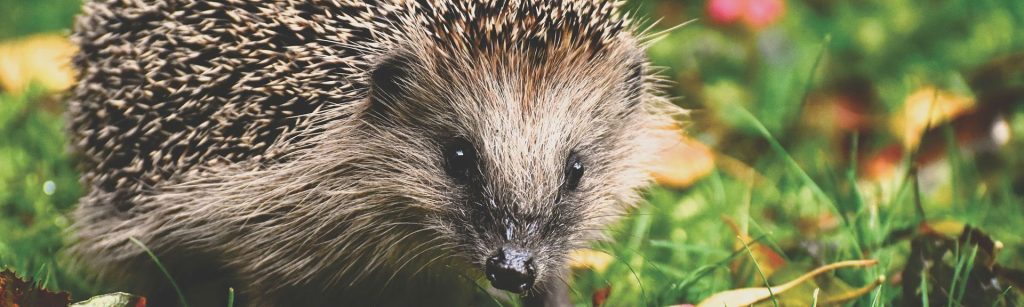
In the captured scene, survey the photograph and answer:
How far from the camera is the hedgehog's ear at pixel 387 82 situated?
2518mm

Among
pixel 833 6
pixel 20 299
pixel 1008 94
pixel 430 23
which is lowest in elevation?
pixel 833 6

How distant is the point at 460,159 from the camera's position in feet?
8.01

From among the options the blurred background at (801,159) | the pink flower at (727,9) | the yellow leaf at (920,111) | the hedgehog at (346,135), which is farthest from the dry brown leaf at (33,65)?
the yellow leaf at (920,111)

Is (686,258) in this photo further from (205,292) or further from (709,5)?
(709,5)

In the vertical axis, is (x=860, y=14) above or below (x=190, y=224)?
below

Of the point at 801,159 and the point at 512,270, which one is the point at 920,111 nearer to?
the point at 801,159

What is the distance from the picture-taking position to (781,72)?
4.32 meters

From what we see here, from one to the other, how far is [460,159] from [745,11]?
7.73 ft

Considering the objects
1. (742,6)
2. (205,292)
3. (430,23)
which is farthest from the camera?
(742,6)

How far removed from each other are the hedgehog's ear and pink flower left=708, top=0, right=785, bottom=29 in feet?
7.38

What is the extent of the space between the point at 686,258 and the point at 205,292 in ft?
4.41

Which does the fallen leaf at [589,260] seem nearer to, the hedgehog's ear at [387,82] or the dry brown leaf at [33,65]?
the hedgehog's ear at [387,82]

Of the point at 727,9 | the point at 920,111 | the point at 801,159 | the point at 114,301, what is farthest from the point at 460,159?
the point at 727,9

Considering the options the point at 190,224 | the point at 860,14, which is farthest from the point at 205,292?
the point at 860,14
